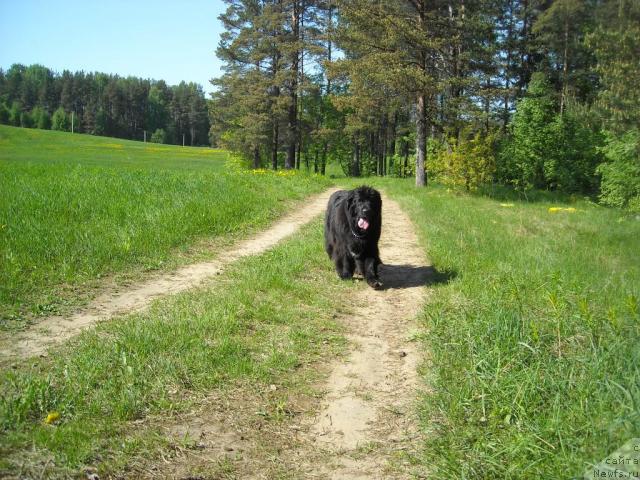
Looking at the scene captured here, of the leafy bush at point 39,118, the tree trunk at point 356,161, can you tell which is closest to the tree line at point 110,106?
the leafy bush at point 39,118

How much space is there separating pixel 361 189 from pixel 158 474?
475cm

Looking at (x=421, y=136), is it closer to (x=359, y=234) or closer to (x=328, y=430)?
(x=359, y=234)

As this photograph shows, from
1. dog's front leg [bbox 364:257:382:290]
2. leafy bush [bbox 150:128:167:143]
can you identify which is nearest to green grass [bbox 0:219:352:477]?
dog's front leg [bbox 364:257:382:290]

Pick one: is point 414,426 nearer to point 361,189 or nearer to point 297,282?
point 297,282

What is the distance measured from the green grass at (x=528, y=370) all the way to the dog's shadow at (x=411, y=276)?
172mm

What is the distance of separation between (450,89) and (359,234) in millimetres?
17168

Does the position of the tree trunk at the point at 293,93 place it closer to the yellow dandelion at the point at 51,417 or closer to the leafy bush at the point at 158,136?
the yellow dandelion at the point at 51,417

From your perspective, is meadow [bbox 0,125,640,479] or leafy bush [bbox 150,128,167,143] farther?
leafy bush [bbox 150,128,167,143]

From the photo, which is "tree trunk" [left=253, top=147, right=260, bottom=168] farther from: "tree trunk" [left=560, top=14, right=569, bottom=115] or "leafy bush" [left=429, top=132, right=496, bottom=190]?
"tree trunk" [left=560, top=14, right=569, bottom=115]

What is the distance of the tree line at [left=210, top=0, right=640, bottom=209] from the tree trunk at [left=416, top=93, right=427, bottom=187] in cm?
7

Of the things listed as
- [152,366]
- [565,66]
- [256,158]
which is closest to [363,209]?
[152,366]

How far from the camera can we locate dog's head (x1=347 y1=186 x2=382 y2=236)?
21.2ft

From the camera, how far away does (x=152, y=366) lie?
3.69 meters

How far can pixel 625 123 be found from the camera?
1877 centimetres
